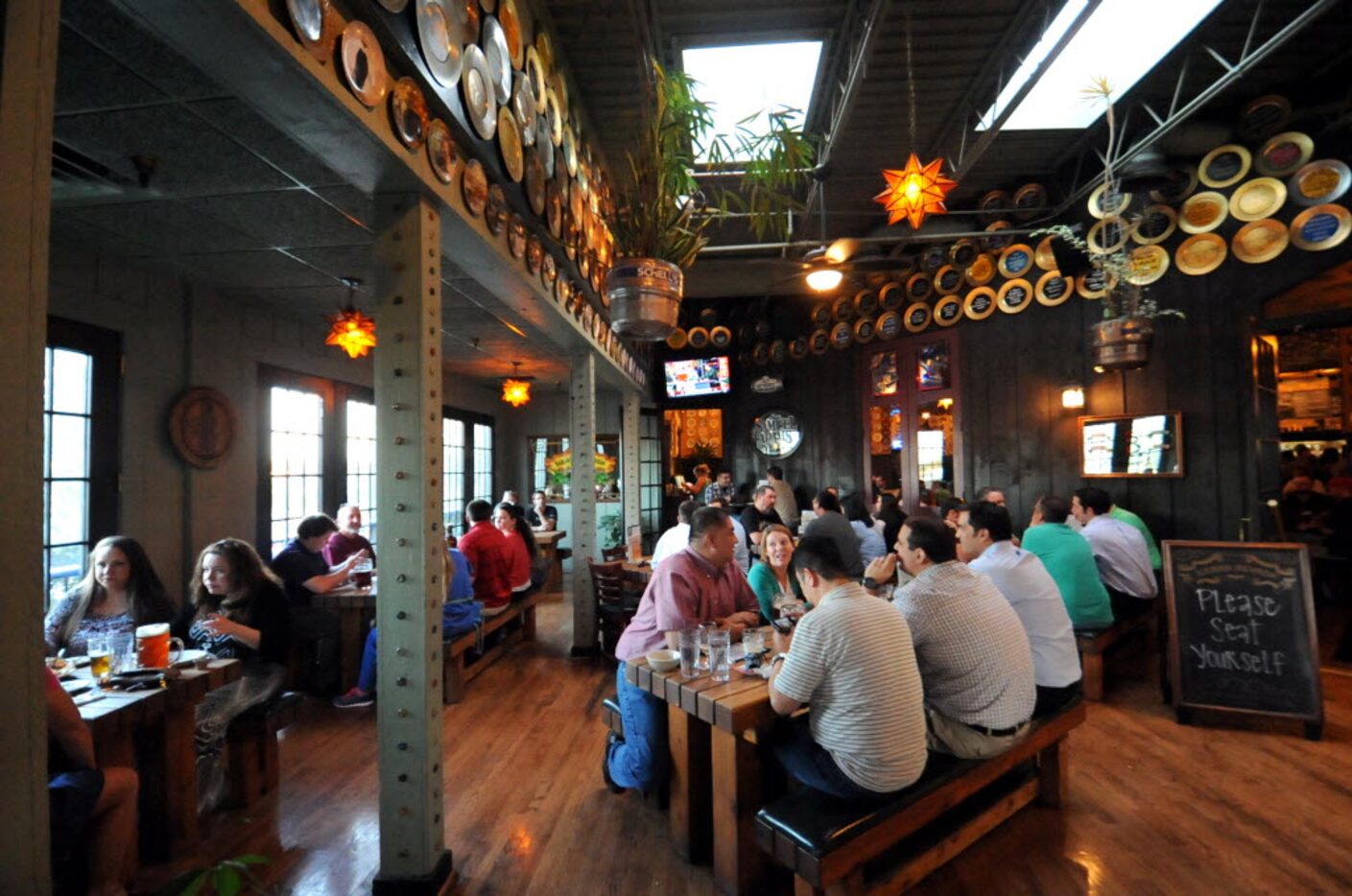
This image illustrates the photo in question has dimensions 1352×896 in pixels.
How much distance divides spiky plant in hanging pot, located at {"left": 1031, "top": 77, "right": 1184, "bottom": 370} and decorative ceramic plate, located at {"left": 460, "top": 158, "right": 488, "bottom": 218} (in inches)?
164

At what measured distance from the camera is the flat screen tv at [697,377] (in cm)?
1052

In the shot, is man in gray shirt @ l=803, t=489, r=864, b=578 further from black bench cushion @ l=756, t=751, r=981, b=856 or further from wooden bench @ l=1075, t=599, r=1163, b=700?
black bench cushion @ l=756, t=751, r=981, b=856

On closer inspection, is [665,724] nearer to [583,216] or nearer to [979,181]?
[583,216]

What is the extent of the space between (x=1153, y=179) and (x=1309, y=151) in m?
1.06

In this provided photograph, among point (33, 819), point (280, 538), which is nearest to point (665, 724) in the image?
point (33, 819)

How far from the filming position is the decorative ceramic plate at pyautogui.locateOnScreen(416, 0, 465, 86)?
7.85 ft

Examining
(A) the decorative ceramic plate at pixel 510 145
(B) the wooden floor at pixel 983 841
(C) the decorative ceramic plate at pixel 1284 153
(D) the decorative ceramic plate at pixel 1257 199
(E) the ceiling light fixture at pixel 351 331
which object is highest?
(C) the decorative ceramic plate at pixel 1284 153

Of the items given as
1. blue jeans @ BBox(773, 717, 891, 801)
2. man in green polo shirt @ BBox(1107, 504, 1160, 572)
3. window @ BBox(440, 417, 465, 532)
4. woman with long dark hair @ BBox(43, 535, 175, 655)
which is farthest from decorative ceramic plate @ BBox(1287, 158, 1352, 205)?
window @ BBox(440, 417, 465, 532)

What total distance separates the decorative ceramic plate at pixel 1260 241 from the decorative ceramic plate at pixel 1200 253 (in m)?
0.09

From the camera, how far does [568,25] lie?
4.24 m

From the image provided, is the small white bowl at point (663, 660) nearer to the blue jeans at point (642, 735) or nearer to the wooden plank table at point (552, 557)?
the blue jeans at point (642, 735)

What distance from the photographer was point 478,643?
5.05 meters

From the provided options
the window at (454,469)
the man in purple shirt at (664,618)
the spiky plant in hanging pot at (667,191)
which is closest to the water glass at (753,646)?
the man in purple shirt at (664,618)

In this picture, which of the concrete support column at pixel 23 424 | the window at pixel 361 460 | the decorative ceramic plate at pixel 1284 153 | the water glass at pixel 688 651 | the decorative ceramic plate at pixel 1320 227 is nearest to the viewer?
the concrete support column at pixel 23 424
